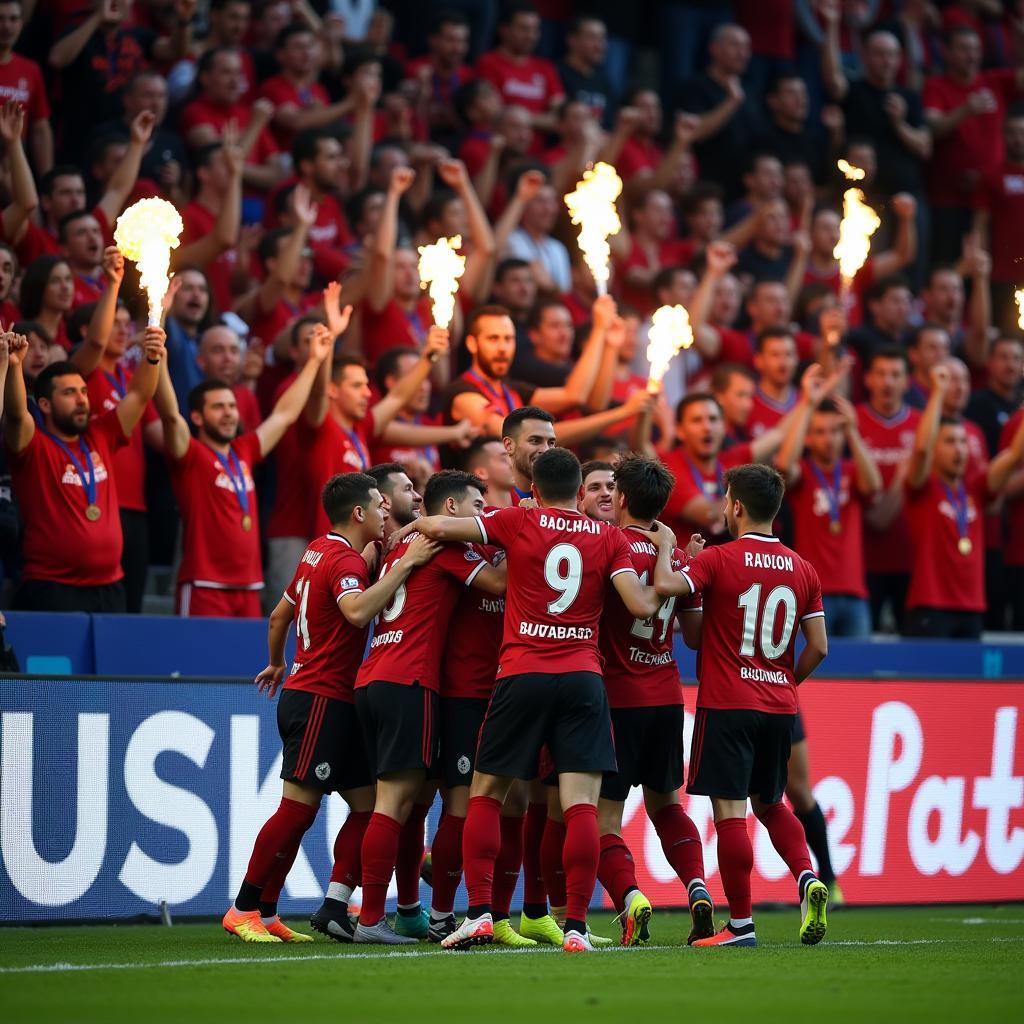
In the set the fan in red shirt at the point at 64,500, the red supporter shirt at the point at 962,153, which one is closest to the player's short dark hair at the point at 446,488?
the fan in red shirt at the point at 64,500

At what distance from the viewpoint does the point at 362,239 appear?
1453 cm

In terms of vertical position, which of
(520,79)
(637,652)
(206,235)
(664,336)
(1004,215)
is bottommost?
(637,652)

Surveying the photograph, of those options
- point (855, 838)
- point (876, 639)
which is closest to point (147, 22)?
point (876, 639)

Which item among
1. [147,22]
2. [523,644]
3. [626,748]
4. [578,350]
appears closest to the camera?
[523,644]

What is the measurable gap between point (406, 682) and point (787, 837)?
1925 mm

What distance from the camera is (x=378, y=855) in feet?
27.5

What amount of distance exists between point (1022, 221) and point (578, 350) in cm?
667

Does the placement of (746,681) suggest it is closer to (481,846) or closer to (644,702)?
(644,702)

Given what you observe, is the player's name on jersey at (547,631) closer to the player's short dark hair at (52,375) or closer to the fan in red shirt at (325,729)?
the fan in red shirt at (325,729)

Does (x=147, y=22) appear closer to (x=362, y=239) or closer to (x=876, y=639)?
(x=362, y=239)

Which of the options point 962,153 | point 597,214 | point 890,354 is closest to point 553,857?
point 597,214

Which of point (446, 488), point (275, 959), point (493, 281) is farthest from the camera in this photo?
point (493, 281)

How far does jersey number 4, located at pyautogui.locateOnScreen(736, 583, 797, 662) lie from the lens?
28.5ft

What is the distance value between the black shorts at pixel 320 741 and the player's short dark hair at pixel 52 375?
9.45 ft
